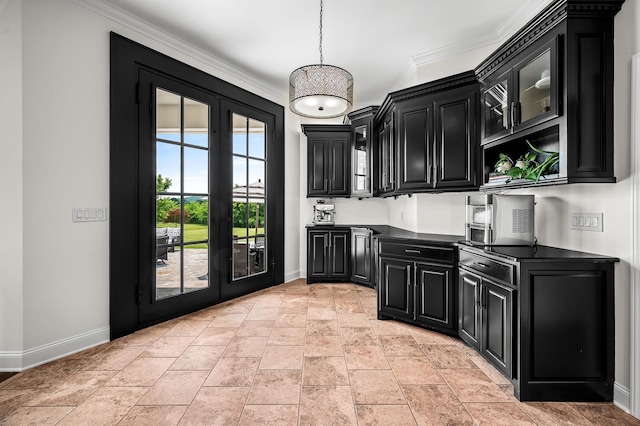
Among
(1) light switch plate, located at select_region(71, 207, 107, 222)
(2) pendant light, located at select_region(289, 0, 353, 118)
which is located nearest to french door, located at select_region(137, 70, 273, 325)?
(1) light switch plate, located at select_region(71, 207, 107, 222)

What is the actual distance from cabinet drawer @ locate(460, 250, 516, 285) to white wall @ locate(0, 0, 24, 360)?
3.43 m

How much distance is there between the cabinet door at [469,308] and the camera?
252 cm

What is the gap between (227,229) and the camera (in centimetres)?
407

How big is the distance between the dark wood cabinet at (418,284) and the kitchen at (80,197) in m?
0.82

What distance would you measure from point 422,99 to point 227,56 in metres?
2.33

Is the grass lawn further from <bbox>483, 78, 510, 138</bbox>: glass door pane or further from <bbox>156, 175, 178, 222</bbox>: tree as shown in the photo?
<bbox>483, 78, 510, 138</bbox>: glass door pane

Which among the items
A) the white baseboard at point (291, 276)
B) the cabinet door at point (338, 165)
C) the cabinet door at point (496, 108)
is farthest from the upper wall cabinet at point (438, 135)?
the white baseboard at point (291, 276)

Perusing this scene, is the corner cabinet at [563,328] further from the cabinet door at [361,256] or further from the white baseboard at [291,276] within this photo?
the white baseboard at [291,276]

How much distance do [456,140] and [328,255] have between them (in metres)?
2.56

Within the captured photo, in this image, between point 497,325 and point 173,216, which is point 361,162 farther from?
point 497,325

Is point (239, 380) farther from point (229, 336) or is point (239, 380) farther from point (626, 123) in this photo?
point (626, 123)

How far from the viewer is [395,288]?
3318 mm

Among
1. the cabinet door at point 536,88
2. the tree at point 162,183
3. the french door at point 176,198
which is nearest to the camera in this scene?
the cabinet door at point 536,88

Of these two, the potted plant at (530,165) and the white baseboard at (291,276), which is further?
the white baseboard at (291,276)
